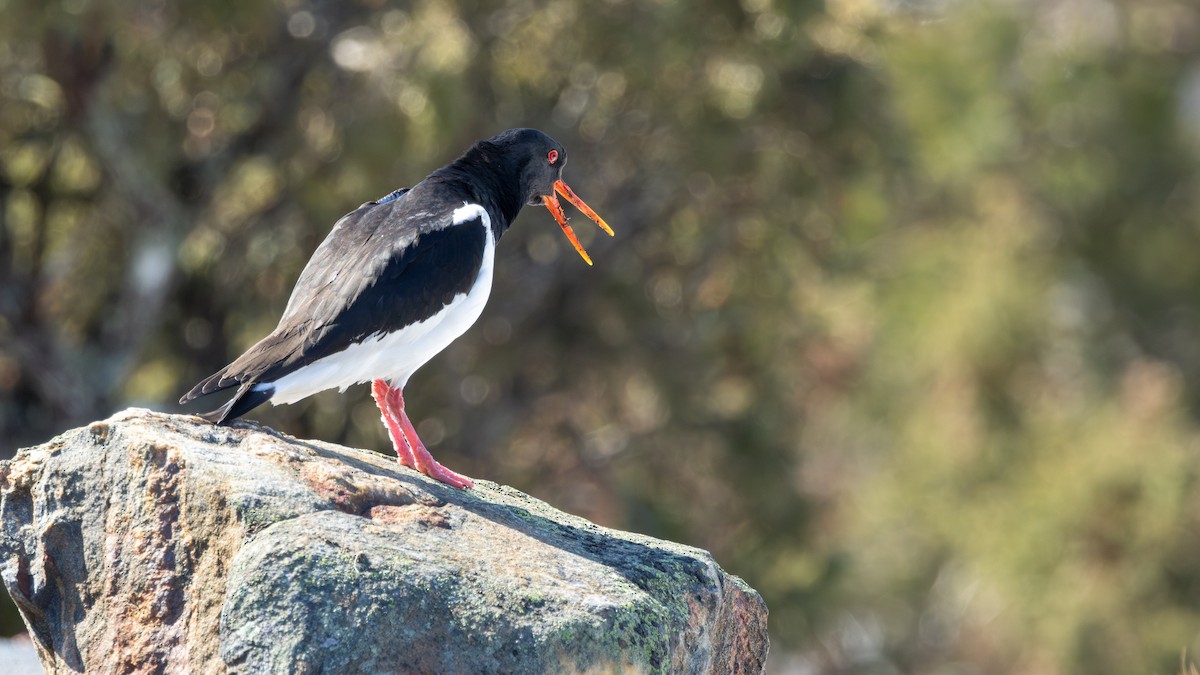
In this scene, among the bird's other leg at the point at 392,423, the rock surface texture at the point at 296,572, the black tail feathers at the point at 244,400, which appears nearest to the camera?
the rock surface texture at the point at 296,572

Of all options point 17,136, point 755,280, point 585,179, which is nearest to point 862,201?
point 755,280

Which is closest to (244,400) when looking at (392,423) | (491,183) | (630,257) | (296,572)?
(296,572)

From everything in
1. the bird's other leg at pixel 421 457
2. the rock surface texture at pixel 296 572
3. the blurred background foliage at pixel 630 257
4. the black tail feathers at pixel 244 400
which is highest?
the black tail feathers at pixel 244 400

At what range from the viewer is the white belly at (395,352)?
292 inches

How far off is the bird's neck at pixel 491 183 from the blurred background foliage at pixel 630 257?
793 cm

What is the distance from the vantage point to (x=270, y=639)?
20.1 feet

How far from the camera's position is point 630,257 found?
20.4 metres

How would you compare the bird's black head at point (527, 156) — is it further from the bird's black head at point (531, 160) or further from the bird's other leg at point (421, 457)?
the bird's other leg at point (421, 457)

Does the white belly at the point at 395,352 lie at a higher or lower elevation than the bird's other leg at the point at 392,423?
higher

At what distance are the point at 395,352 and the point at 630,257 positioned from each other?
12.7 metres

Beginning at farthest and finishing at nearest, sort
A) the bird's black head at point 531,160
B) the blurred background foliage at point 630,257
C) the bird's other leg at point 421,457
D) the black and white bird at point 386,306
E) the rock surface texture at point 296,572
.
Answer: the blurred background foliage at point 630,257 → the bird's black head at point 531,160 → the bird's other leg at point 421,457 → the black and white bird at point 386,306 → the rock surface texture at point 296,572

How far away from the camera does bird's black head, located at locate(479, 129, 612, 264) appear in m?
9.23

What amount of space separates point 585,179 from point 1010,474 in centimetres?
1281

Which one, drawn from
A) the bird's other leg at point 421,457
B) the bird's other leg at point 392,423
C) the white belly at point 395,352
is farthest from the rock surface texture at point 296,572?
the bird's other leg at point 392,423
